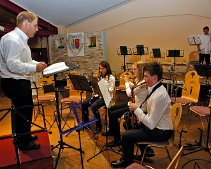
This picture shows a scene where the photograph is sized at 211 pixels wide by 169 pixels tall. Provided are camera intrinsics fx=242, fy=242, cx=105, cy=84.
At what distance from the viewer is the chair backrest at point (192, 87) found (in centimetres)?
500

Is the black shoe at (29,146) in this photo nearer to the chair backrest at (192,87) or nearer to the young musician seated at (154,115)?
the young musician seated at (154,115)

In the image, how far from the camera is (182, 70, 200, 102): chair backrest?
5.00 meters

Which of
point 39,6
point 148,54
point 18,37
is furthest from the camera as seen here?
point 148,54

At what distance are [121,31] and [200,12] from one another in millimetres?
3513

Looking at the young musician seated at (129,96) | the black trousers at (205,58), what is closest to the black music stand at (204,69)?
the young musician seated at (129,96)

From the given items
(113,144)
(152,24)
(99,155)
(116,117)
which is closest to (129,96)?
(116,117)

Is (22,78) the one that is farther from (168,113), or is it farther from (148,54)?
(148,54)

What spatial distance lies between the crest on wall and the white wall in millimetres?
1558

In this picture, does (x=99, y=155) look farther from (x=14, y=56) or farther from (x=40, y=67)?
(x=14, y=56)

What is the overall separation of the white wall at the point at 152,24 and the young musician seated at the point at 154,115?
25.6ft

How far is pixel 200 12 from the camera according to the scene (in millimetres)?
10156

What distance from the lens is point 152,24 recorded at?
11.0 metres


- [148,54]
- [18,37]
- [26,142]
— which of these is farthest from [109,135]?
[148,54]

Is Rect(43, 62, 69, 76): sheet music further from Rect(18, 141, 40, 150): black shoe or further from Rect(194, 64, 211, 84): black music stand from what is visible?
Rect(194, 64, 211, 84): black music stand
